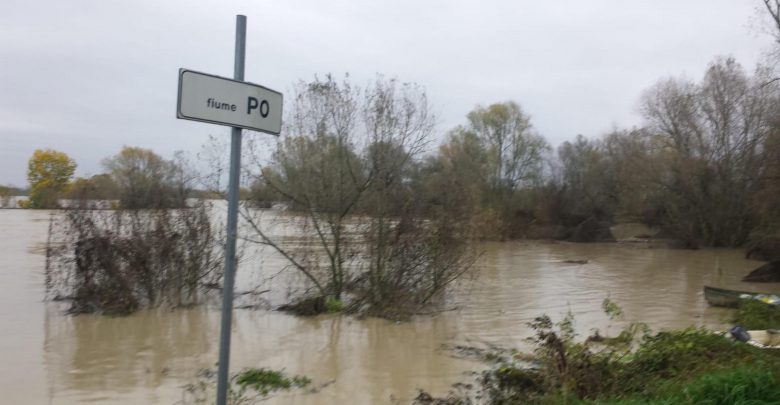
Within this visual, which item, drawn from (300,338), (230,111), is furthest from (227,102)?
(300,338)

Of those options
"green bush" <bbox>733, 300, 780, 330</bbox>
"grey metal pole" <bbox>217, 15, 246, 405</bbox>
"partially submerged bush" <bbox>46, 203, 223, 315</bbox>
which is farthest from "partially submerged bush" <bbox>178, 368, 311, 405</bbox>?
"green bush" <bbox>733, 300, 780, 330</bbox>

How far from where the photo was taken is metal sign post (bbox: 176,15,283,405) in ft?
12.4

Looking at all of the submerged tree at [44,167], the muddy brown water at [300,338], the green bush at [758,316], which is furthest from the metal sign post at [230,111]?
the submerged tree at [44,167]

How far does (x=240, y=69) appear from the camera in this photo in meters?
4.01

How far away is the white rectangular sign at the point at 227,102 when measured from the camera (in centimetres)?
373

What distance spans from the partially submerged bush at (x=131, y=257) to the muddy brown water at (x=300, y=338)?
547 mm

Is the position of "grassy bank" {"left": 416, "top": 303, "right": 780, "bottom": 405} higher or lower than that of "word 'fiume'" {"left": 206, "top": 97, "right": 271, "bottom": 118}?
lower

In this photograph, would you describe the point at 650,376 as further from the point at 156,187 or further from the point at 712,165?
the point at 712,165

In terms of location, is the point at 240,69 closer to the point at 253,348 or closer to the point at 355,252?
the point at 253,348

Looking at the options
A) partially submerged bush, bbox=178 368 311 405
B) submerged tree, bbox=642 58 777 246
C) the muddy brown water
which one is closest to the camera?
partially submerged bush, bbox=178 368 311 405

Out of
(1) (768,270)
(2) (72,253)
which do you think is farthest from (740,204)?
(2) (72,253)

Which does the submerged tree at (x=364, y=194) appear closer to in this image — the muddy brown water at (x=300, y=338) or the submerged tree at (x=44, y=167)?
the muddy brown water at (x=300, y=338)

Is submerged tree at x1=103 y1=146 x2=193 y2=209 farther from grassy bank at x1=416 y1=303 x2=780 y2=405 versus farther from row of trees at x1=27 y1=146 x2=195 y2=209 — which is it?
grassy bank at x1=416 y1=303 x2=780 y2=405

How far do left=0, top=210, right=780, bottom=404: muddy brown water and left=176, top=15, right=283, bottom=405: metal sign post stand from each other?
445 centimetres
